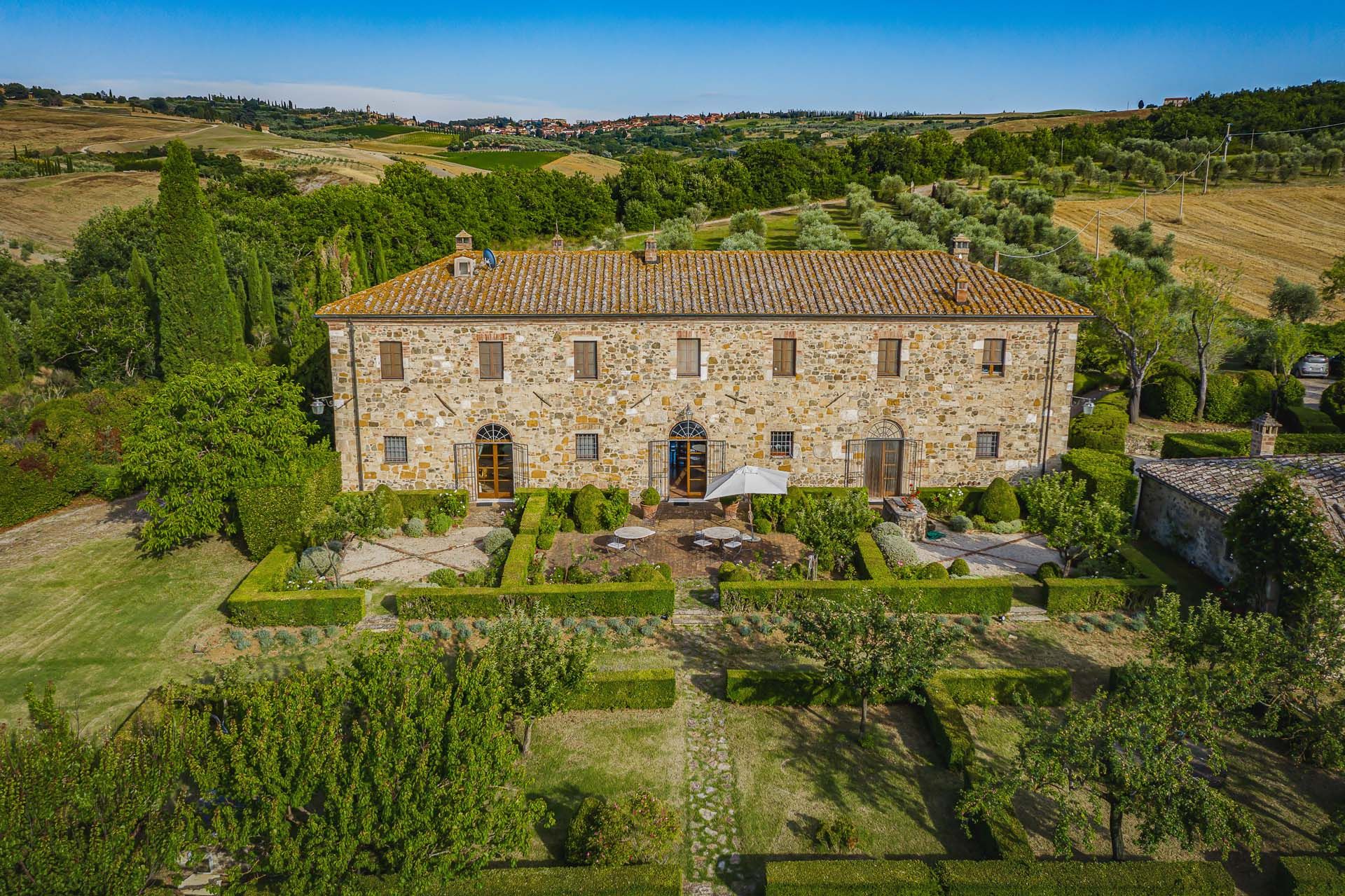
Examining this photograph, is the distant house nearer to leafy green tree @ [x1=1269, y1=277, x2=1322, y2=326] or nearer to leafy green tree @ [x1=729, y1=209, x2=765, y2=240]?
leafy green tree @ [x1=1269, y1=277, x2=1322, y2=326]

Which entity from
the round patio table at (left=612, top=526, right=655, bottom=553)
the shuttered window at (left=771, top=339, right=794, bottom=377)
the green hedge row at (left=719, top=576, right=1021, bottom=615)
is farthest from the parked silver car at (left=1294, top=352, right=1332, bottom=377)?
the round patio table at (left=612, top=526, right=655, bottom=553)

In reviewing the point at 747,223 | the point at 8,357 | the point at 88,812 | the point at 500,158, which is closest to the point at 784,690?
the point at 88,812

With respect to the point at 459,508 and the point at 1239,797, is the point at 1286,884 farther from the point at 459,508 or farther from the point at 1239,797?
the point at 459,508

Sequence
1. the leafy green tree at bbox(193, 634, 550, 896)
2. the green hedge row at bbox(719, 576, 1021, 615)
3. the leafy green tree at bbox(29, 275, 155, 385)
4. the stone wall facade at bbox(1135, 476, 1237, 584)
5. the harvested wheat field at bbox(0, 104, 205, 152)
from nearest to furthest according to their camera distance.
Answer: the leafy green tree at bbox(193, 634, 550, 896), the green hedge row at bbox(719, 576, 1021, 615), the stone wall facade at bbox(1135, 476, 1237, 584), the leafy green tree at bbox(29, 275, 155, 385), the harvested wheat field at bbox(0, 104, 205, 152)

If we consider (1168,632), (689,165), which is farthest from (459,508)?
(689,165)

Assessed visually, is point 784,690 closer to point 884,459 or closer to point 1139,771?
point 1139,771

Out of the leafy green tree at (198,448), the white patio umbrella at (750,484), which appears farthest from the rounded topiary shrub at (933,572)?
the leafy green tree at (198,448)
